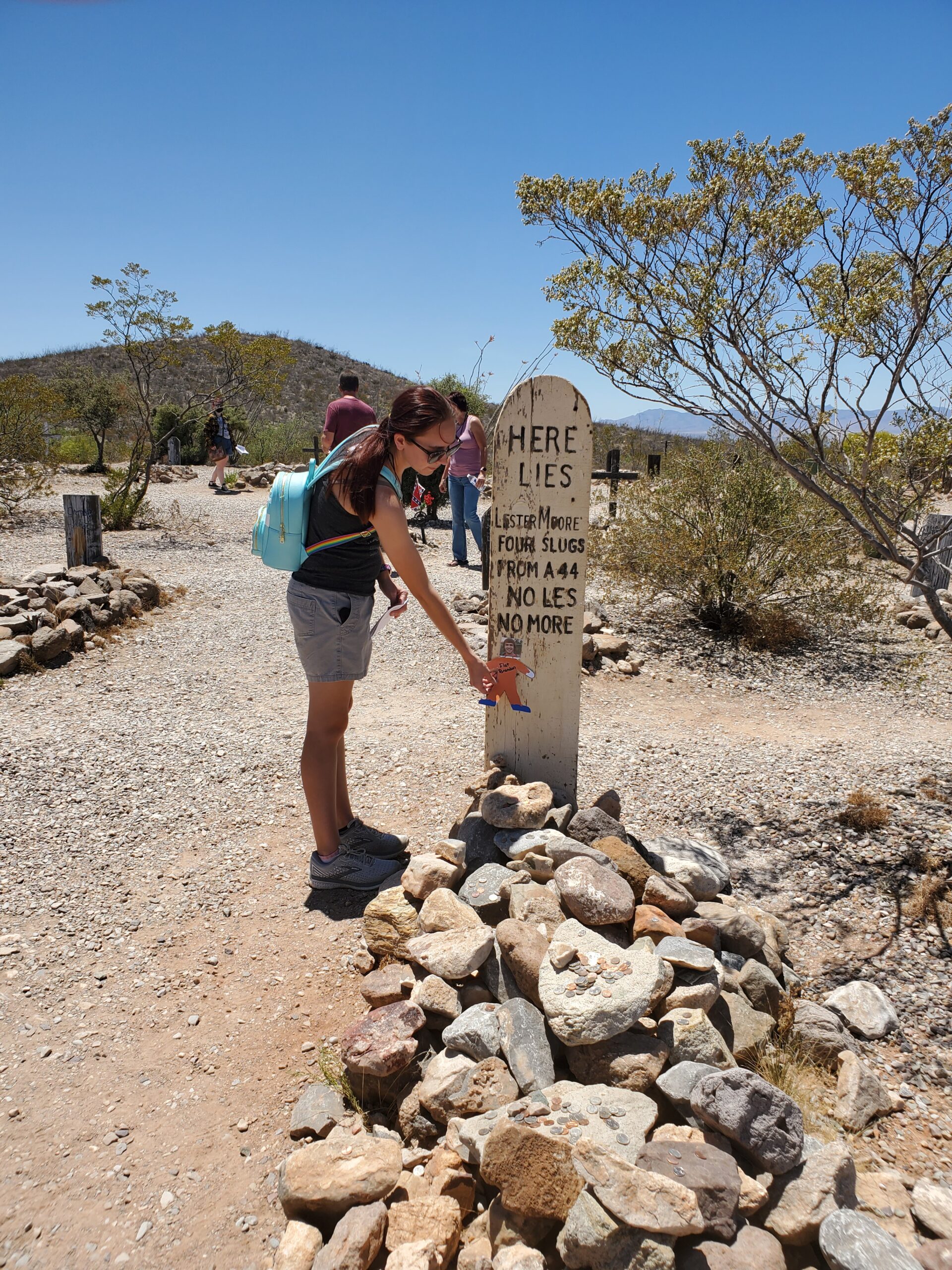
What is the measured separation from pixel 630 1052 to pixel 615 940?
1.53ft

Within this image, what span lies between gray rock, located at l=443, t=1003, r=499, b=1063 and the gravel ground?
47cm

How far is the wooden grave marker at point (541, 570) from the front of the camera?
3.19 meters

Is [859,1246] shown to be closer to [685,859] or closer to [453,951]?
[453,951]

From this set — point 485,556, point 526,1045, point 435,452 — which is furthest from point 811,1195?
point 485,556

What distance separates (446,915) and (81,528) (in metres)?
6.88

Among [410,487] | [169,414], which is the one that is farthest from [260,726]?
[169,414]

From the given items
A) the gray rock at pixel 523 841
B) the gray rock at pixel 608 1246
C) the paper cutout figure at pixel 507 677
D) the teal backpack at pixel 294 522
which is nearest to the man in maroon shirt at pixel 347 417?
the paper cutout figure at pixel 507 677

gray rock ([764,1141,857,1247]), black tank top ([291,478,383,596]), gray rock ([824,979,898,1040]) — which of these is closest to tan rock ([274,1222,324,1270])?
gray rock ([764,1141,857,1247])

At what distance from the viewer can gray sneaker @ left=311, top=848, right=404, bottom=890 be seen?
3.10 meters

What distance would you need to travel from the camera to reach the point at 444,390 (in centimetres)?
1709

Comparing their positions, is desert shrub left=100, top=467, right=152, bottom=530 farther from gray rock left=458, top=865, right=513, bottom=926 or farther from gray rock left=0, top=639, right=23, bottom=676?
gray rock left=458, top=865, right=513, bottom=926

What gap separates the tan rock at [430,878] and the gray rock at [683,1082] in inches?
37.3

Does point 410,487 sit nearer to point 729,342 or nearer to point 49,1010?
point 729,342

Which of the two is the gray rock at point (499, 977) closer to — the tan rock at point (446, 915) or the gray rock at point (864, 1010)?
the tan rock at point (446, 915)
